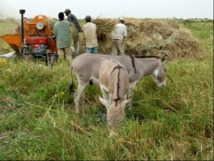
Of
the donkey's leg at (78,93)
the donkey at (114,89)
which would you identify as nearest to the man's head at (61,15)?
the donkey's leg at (78,93)

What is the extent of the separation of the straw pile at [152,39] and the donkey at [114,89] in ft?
21.9

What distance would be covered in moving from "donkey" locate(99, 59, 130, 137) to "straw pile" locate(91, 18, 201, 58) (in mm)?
6665

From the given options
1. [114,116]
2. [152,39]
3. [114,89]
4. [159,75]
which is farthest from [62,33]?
[114,116]

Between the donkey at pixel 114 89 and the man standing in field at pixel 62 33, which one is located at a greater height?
the man standing in field at pixel 62 33

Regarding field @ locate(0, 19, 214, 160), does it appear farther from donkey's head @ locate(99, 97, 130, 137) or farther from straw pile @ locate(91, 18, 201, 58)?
straw pile @ locate(91, 18, 201, 58)

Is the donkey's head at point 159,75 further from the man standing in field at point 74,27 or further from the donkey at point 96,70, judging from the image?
the man standing in field at point 74,27

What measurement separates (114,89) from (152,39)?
9.73 m

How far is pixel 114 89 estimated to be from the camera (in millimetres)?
5965

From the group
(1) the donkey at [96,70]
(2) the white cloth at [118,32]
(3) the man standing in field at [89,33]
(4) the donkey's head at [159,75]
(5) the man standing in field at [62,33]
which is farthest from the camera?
(2) the white cloth at [118,32]

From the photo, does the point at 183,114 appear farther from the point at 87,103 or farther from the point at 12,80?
the point at 12,80

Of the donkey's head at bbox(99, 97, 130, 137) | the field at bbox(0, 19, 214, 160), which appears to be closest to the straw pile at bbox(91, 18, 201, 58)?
the field at bbox(0, 19, 214, 160)

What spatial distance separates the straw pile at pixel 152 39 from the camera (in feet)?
45.9

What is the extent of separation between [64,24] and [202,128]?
295 inches

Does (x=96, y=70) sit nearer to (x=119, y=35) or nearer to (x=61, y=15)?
(x=61, y=15)
